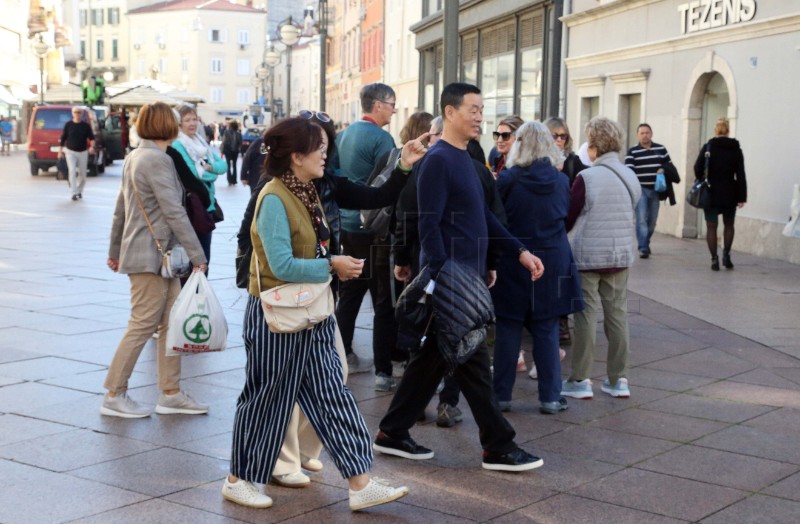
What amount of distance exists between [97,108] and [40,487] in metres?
44.8

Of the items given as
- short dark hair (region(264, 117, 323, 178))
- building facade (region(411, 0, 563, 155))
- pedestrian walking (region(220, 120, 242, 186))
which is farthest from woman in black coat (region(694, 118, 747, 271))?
pedestrian walking (region(220, 120, 242, 186))

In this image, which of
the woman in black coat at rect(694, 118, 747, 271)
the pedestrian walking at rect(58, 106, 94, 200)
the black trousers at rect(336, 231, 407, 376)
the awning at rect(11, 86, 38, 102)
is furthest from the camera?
the awning at rect(11, 86, 38, 102)

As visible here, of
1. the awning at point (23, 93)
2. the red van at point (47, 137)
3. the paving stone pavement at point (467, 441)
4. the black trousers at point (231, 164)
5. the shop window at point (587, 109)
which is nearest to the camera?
the paving stone pavement at point (467, 441)

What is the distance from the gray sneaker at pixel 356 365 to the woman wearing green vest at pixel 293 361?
9.32 ft

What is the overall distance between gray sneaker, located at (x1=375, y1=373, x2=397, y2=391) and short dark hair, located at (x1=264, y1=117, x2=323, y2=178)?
8.68 ft

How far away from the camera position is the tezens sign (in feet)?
53.6

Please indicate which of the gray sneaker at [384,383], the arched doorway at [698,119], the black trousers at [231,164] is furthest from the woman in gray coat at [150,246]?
the black trousers at [231,164]

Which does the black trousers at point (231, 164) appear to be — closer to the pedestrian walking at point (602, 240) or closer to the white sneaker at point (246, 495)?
the pedestrian walking at point (602, 240)

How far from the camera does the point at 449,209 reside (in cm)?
581

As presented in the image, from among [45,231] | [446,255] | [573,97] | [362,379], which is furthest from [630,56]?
[446,255]

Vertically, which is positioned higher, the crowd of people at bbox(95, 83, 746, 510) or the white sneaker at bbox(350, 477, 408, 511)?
the crowd of people at bbox(95, 83, 746, 510)

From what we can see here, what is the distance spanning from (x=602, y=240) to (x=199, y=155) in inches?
138

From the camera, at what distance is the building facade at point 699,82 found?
1543 centimetres

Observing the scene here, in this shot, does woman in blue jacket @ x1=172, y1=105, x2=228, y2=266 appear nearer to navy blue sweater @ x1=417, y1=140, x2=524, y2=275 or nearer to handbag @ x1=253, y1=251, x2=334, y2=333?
navy blue sweater @ x1=417, y1=140, x2=524, y2=275
